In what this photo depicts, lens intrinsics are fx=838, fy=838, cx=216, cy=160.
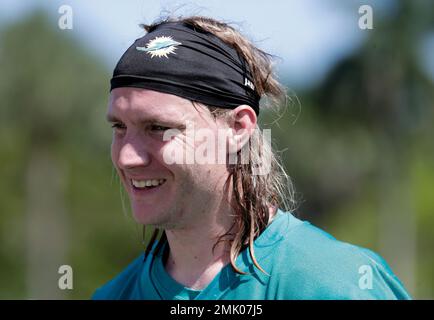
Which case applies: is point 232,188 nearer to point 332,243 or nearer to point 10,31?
point 332,243

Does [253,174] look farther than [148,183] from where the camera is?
Yes

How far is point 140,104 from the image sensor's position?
383 centimetres

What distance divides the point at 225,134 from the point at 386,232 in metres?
32.2

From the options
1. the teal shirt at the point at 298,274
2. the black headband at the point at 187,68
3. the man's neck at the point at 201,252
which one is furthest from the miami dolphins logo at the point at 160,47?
the teal shirt at the point at 298,274

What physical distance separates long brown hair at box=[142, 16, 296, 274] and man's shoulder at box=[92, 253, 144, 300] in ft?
0.39

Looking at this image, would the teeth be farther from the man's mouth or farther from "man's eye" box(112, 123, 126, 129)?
"man's eye" box(112, 123, 126, 129)

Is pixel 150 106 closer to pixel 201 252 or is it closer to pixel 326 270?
pixel 201 252

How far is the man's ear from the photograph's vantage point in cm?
402

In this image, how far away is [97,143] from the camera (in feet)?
111

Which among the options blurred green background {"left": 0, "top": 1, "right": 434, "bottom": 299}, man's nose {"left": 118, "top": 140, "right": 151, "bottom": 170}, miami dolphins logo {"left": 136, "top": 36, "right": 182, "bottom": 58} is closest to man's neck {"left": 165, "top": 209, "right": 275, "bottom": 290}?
man's nose {"left": 118, "top": 140, "right": 151, "bottom": 170}

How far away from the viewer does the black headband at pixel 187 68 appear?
3.88m

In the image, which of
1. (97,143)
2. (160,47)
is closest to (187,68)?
(160,47)

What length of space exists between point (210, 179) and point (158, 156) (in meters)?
0.28

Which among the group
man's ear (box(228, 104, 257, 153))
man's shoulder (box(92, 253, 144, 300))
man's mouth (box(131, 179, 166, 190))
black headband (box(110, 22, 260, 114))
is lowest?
man's shoulder (box(92, 253, 144, 300))
